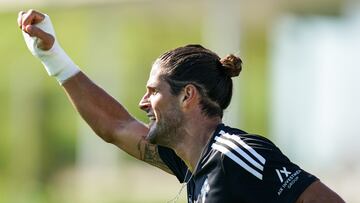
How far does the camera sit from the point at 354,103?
15852 mm

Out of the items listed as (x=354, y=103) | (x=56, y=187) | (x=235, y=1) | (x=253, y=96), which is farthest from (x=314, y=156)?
(x=253, y=96)

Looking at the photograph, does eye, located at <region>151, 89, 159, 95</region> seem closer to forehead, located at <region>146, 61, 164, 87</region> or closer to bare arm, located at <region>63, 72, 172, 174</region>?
forehead, located at <region>146, 61, 164, 87</region>

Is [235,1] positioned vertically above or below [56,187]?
above

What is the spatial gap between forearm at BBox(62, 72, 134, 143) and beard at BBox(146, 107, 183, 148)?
2.67ft

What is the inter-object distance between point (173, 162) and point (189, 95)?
0.66m

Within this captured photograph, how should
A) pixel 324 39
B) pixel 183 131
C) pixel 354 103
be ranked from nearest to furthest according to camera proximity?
1. pixel 183 131
2. pixel 354 103
3. pixel 324 39

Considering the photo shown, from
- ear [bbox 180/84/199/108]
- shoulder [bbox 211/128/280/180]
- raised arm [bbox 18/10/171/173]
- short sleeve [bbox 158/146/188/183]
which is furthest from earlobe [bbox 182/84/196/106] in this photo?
raised arm [bbox 18/10/171/173]

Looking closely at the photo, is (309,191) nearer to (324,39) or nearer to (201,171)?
(201,171)

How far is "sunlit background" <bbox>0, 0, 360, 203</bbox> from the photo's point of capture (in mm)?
16016

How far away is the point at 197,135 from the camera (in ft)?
20.5

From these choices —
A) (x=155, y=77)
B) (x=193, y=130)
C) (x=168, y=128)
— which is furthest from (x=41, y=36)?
(x=193, y=130)

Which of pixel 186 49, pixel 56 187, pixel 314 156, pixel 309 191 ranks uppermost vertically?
pixel 186 49

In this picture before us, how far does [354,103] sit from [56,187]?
245 inches

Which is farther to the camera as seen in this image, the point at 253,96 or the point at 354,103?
the point at 253,96
